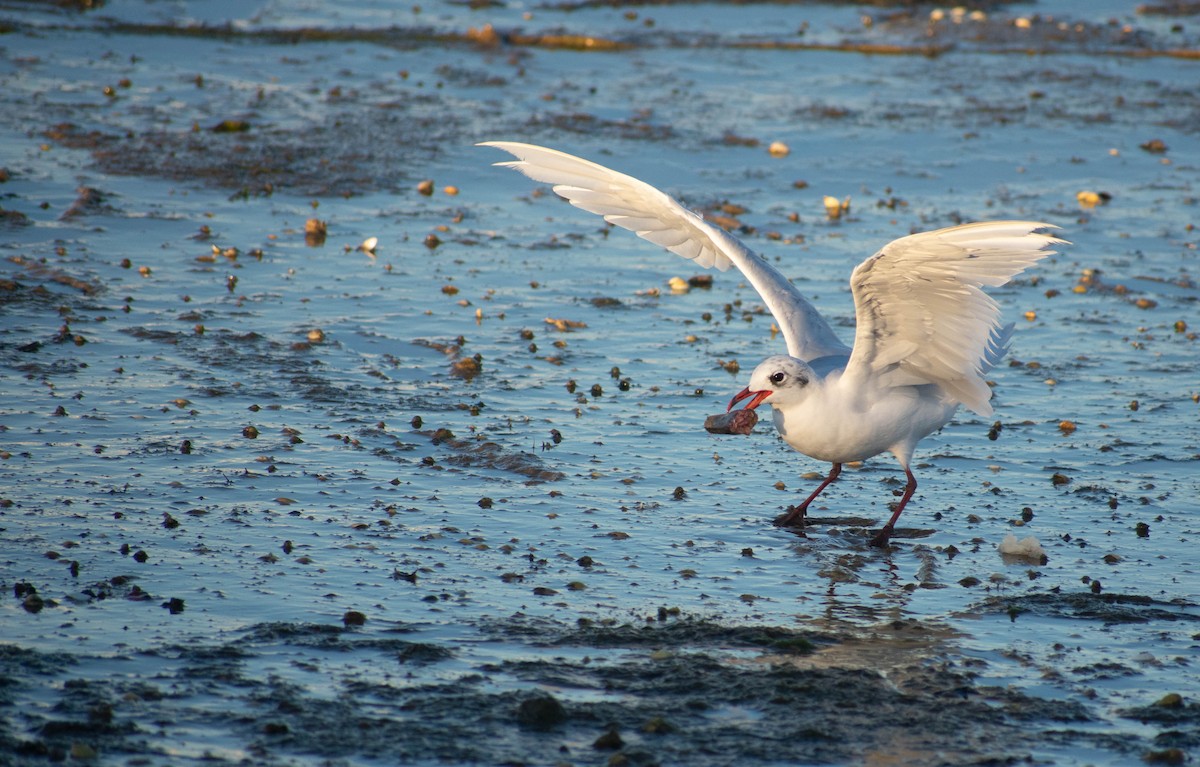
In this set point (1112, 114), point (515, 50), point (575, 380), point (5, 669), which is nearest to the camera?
point (5, 669)

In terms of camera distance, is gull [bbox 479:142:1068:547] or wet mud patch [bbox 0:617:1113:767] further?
gull [bbox 479:142:1068:547]

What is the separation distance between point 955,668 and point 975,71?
49.4 feet

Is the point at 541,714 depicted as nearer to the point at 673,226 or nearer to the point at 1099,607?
the point at 1099,607

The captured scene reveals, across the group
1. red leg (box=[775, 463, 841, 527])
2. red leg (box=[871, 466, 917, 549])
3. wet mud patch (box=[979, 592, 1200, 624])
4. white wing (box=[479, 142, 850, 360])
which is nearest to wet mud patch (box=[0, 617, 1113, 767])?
wet mud patch (box=[979, 592, 1200, 624])

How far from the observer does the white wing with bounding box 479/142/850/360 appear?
7.70 m

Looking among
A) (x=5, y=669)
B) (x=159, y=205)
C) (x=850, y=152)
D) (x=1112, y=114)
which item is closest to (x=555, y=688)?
(x=5, y=669)

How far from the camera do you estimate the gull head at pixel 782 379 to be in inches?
273

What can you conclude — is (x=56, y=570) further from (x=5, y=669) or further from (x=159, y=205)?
(x=159, y=205)

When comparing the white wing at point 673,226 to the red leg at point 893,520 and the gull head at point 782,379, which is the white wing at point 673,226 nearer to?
the gull head at point 782,379

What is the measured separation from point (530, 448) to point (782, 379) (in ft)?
5.24

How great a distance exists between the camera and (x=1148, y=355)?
971 centimetres

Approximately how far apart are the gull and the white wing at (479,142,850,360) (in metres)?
0.01

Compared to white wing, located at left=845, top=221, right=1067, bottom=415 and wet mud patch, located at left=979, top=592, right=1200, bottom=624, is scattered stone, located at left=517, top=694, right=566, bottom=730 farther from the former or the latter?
white wing, located at left=845, top=221, right=1067, bottom=415

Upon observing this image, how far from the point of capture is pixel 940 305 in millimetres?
6645
